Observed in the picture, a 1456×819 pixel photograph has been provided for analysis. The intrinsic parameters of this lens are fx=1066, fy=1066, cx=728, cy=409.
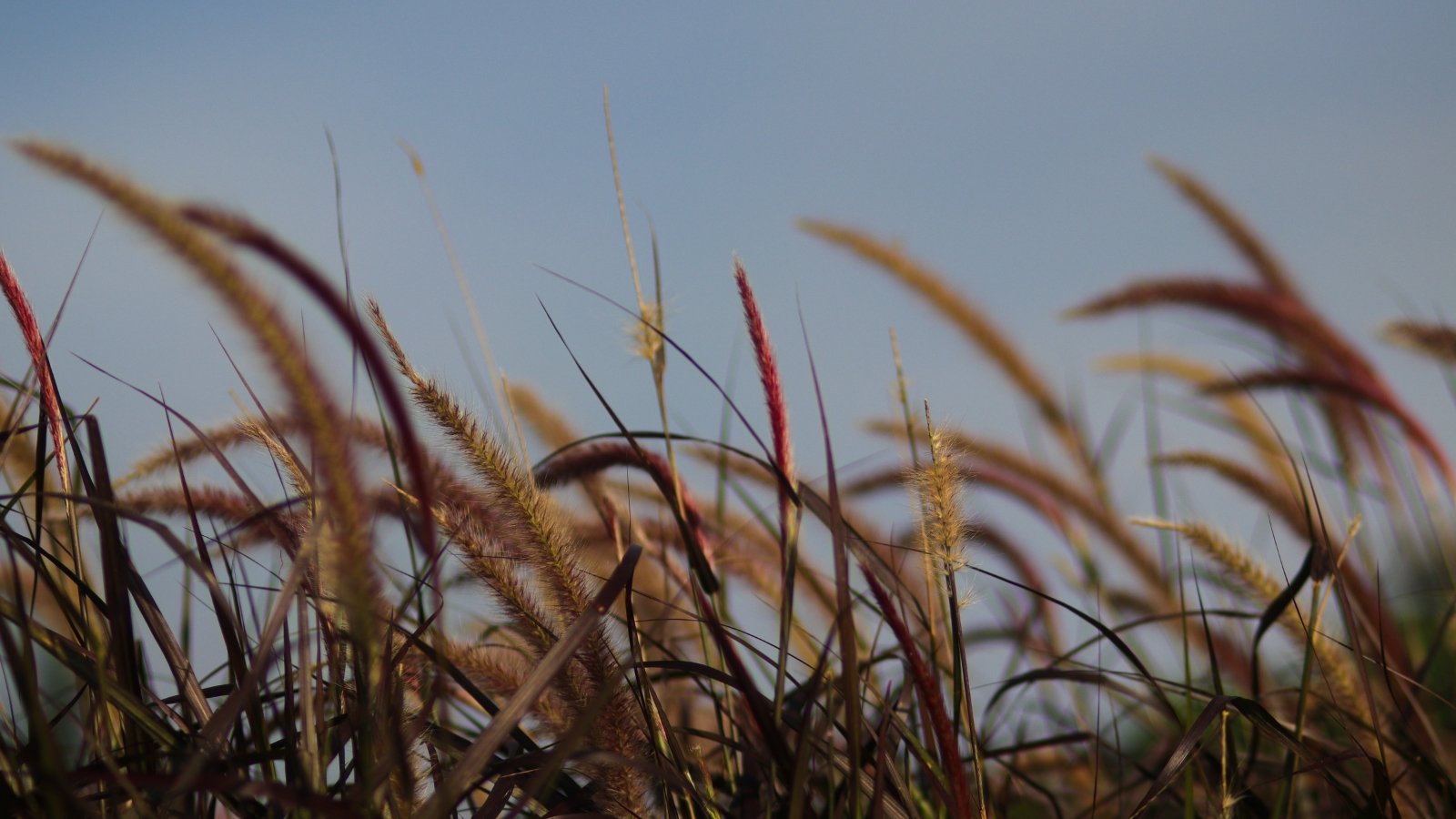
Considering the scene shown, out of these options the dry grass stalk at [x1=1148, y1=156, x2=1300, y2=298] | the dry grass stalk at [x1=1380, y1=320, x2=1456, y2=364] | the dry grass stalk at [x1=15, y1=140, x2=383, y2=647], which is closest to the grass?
the dry grass stalk at [x1=15, y1=140, x2=383, y2=647]

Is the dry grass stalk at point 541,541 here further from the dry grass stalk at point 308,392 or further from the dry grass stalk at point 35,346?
the dry grass stalk at point 35,346

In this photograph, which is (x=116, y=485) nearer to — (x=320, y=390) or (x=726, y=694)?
(x=726, y=694)

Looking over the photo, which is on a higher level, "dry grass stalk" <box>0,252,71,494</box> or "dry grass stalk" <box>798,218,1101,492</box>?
"dry grass stalk" <box>798,218,1101,492</box>

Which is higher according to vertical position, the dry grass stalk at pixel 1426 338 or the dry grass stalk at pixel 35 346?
the dry grass stalk at pixel 1426 338

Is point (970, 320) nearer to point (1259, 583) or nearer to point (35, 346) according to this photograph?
point (1259, 583)

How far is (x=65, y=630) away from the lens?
5.00ft

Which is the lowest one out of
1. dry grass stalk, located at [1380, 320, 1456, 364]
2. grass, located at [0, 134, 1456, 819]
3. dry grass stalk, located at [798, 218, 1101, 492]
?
grass, located at [0, 134, 1456, 819]

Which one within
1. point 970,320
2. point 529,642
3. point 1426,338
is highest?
point 970,320

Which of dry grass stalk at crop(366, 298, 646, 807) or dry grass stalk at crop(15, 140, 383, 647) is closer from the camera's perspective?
dry grass stalk at crop(15, 140, 383, 647)

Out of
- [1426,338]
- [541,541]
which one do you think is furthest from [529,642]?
[1426,338]

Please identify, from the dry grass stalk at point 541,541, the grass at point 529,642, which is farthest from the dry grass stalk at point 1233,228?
the dry grass stalk at point 541,541

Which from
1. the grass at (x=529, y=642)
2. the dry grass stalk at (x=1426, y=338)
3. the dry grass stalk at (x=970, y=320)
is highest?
the dry grass stalk at (x=970, y=320)

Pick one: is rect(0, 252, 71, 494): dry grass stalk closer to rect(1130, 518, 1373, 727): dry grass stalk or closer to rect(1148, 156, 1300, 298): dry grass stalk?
rect(1130, 518, 1373, 727): dry grass stalk

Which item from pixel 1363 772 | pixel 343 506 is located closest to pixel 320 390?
pixel 343 506
